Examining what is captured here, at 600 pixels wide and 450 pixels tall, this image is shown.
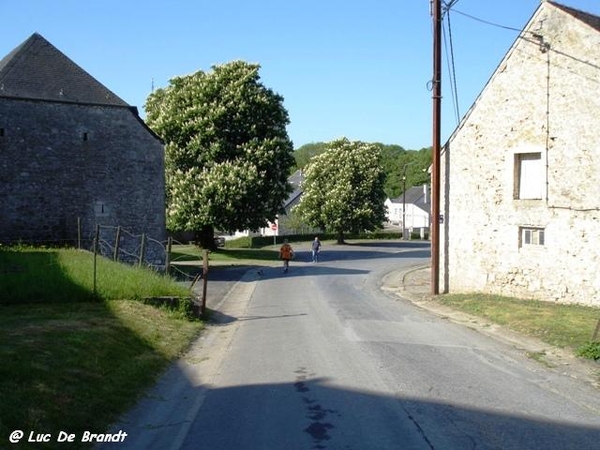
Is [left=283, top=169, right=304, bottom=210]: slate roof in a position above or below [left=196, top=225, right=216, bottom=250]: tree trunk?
above

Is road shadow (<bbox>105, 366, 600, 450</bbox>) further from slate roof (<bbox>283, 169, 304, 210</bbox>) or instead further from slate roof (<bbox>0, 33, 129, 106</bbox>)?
slate roof (<bbox>283, 169, 304, 210</bbox>)

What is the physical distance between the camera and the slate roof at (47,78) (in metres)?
26.5

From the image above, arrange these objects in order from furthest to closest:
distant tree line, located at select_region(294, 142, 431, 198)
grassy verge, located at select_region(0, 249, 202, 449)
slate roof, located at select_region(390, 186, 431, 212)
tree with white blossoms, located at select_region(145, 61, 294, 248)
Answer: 1. distant tree line, located at select_region(294, 142, 431, 198)
2. slate roof, located at select_region(390, 186, 431, 212)
3. tree with white blossoms, located at select_region(145, 61, 294, 248)
4. grassy verge, located at select_region(0, 249, 202, 449)

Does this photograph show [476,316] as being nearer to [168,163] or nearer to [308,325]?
[308,325]

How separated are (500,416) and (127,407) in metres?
4.51

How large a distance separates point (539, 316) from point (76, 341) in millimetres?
10542

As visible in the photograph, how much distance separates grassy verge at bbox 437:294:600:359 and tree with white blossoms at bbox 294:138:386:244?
1514 inches

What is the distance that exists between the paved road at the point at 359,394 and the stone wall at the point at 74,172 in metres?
14.4

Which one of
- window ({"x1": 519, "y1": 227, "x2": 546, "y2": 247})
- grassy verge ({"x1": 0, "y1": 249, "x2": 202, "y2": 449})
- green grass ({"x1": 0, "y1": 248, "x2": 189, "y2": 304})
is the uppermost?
window ({"x1": 519, "y1": 227, "x2": 546, "y2": 247})

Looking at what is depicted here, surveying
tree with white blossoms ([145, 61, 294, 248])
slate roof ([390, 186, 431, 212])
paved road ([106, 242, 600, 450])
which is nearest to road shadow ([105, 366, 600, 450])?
paved road ([106, 242, 600, 450])

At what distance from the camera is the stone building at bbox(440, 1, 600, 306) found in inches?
679

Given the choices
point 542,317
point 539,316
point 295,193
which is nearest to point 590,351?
point 542,317

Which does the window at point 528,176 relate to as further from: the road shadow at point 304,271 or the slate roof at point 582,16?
the road shadow at point 304,271

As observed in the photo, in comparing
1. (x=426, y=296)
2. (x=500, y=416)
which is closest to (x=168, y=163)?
(x=426, y=296)
